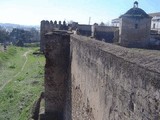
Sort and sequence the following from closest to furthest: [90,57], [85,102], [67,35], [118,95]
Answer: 1. [118,95]
2. [90,57]
3. [85,102]
4. [67,35]

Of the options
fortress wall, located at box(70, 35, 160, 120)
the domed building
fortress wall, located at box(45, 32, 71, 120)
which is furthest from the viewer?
the domed building

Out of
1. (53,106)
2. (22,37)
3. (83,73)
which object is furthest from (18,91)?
(22,37)

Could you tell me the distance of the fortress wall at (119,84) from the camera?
395 cm

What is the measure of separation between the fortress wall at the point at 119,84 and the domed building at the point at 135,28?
611 inches

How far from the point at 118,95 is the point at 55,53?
798cm

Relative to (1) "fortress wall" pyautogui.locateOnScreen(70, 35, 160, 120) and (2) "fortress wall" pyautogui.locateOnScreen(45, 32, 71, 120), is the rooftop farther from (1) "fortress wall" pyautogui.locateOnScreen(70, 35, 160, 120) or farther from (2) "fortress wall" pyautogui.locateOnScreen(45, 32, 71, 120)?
(1) "fortress wall" pyautogui.locateOnScreen(70, 35, 160, 120)

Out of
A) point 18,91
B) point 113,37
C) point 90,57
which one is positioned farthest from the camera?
point 113,37

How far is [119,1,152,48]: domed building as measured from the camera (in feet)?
77.2

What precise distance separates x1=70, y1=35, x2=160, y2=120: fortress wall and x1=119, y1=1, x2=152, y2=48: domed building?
50.9 ft

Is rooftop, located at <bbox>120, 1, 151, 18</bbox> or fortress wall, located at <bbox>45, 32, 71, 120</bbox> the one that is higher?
rooftop, located at <bbox>120, 1, 151, 18</bbox>

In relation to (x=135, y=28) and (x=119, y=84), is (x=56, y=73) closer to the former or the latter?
(x=119, y=84)

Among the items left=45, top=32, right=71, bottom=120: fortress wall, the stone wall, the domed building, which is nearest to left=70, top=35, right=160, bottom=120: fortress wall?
the stone wall

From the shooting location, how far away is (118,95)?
5133mm

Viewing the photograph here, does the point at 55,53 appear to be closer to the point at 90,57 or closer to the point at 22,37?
the point at 90,57
